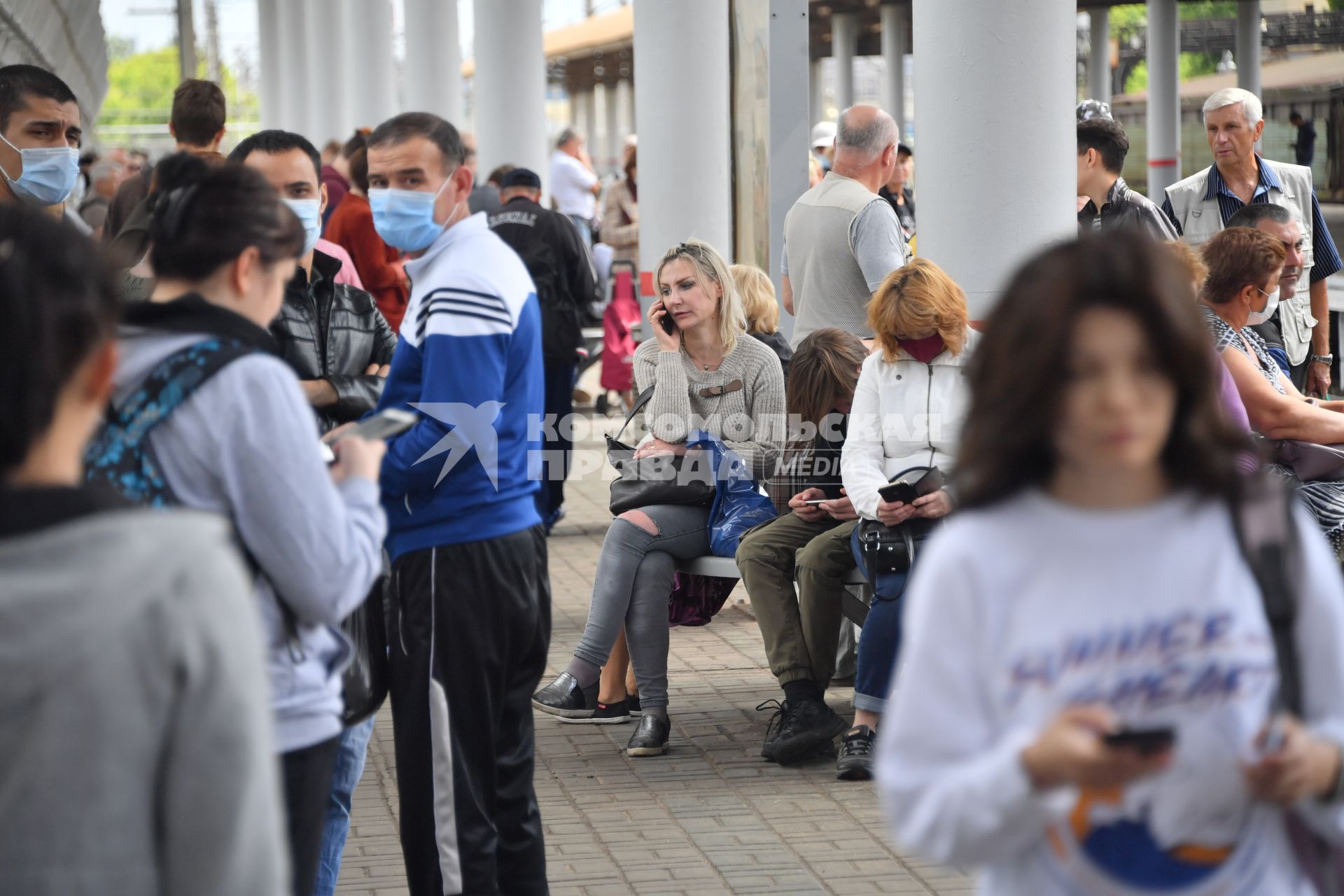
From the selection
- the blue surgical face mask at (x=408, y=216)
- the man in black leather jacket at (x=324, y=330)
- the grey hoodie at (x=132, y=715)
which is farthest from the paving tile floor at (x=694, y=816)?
the grey hoodie at (x=132, y=715)

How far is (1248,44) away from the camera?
38.8 metres

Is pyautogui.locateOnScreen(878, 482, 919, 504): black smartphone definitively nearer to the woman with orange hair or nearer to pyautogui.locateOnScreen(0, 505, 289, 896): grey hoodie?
the woman with orange hair

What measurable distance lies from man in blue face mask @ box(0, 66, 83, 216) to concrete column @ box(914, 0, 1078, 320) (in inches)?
123

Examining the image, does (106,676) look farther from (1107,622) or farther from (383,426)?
(383,426)

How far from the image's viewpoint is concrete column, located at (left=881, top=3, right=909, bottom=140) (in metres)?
41.4

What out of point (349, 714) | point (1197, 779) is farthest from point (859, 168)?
point (1197, 779)

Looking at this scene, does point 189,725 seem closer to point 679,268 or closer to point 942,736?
point 942,736

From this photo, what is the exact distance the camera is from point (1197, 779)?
192 cm

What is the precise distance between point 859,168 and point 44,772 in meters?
6.07

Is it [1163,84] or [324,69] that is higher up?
[1163,84]

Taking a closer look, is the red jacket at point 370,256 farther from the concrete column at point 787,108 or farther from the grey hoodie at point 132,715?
the grey hoodie at point 132,715

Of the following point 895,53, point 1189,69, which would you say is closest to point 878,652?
point 895,53

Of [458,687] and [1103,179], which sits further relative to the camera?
[1103,179]

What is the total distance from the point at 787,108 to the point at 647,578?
3773 mm
